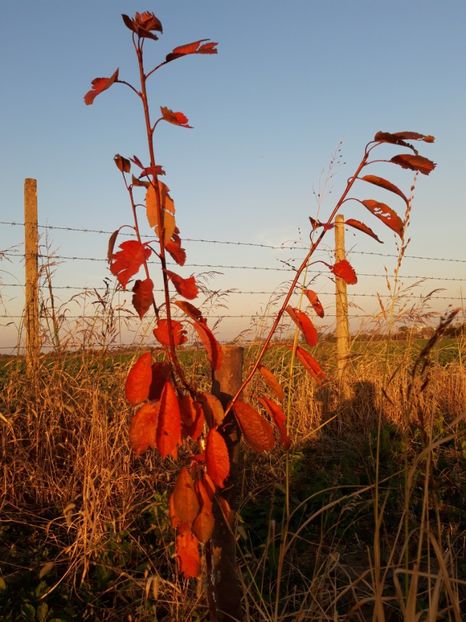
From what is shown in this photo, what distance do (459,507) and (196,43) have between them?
8.84 feet

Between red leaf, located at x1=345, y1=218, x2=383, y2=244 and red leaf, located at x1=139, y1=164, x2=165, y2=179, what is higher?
red leaf, located at x1=139, y1=164, x2=165, y2=179

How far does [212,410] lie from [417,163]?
75cm

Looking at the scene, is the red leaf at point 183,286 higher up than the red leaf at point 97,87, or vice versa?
the red leaf at point 97,87

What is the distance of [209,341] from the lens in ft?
4.41

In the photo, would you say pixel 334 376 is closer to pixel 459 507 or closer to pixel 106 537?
pixel 459 507

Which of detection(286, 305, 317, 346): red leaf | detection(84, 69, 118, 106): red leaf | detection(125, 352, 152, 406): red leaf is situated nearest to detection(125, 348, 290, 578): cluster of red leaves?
detection(125, 352, 152, 406): red leaf

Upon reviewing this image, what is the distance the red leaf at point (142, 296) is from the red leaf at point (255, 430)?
368 millimetres

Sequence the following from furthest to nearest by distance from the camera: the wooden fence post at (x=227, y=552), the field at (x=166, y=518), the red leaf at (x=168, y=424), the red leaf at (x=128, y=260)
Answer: the field at (x=166, y=518) → the wooden fence post at (x=227, y=552) → the red leaf at (x=168, y=424) → the red leaf at (x=128, y=260)

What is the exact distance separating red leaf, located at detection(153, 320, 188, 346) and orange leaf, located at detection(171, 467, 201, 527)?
313 millimetres

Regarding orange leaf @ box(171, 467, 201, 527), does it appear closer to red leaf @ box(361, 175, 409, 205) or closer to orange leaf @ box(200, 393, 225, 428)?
orange leaf @ box(200, 393, 225, 428)

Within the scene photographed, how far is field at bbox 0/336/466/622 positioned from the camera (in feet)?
6.41

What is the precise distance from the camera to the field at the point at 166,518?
195 centimetres

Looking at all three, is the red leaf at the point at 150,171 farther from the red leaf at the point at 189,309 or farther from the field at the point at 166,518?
the field at the point at 166,518

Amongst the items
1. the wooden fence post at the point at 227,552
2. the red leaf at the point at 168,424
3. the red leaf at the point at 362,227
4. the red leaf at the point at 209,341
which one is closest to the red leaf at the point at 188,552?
the wooden fence post at the point at 227,552
